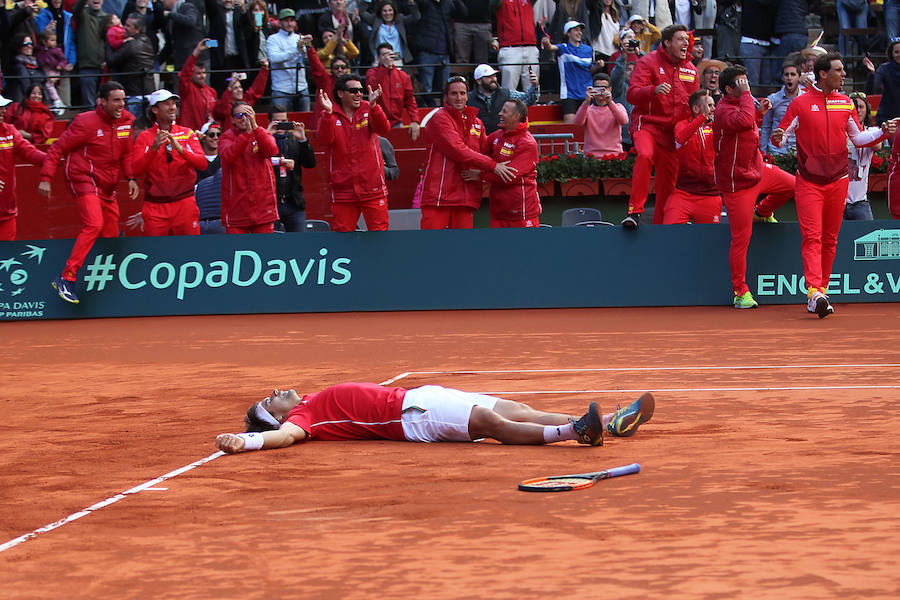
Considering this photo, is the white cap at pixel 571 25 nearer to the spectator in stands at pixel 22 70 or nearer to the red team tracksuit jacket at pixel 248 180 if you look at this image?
the red team tracksuit jacket at pixel 248 180

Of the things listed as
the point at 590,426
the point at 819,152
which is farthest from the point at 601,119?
the point at 590,426

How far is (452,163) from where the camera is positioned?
1574 cm

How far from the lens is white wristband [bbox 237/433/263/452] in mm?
7211

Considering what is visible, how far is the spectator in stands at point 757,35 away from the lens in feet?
71.5

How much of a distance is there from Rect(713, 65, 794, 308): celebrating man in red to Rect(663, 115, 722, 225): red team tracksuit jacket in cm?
56

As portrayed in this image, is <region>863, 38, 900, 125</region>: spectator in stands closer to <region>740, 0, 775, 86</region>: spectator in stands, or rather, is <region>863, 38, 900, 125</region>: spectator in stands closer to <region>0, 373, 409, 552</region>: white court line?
<region>740, 0, 775, 86</region>: spectator in stands

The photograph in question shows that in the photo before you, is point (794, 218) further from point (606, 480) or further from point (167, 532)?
point (167, 532)

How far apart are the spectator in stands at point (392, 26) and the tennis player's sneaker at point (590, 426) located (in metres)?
14.5

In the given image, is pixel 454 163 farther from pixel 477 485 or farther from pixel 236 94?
pixel 477 485

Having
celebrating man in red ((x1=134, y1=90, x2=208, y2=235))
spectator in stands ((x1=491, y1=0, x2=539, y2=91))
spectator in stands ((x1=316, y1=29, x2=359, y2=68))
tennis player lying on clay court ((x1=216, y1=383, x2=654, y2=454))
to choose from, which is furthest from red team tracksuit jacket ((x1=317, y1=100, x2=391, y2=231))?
tennis player lying on clay court ((x1=216, y1=383, x2=654, y2=454))

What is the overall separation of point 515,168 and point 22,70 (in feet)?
33.0

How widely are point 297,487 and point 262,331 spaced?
8172 mm

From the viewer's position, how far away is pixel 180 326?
1504cm

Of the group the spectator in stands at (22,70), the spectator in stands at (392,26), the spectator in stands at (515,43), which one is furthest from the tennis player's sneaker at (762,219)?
the spectator in stands at (22,70)
